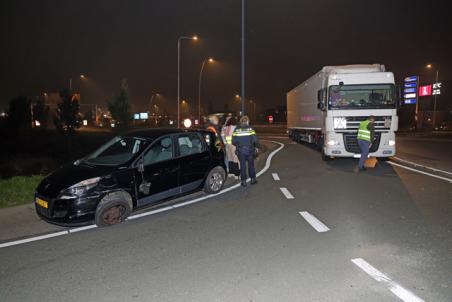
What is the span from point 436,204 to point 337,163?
646 centimetres

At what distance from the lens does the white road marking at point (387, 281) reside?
3.56 m

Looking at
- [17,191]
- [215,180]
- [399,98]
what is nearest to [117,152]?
[215,180]

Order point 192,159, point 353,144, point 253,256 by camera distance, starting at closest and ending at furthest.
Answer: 1. point 253,256
2. point 192,159
3. point 353,144

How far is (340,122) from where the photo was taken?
12695mm

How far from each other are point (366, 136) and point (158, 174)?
294 inches

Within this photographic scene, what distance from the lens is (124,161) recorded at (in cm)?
646

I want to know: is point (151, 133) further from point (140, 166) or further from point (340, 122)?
point (340, 122)

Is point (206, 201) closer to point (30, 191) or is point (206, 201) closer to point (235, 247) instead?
point (235, 247)

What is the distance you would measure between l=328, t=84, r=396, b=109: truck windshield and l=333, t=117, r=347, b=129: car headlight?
440mm

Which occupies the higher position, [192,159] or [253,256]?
[192,159]

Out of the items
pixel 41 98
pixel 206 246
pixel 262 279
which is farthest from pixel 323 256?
pixel 41 98

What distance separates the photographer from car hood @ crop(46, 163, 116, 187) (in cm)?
582

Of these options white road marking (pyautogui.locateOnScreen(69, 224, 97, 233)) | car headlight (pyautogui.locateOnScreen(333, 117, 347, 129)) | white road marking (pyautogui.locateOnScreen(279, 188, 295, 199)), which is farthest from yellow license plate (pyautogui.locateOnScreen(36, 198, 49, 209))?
car headlight (pyautogui.locateOnScreen(333, 117, 347, 129))

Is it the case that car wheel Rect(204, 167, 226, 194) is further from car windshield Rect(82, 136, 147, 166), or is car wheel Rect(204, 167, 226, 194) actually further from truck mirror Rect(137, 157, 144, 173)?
truck mirror Rect(137, 157, 144, 173)
